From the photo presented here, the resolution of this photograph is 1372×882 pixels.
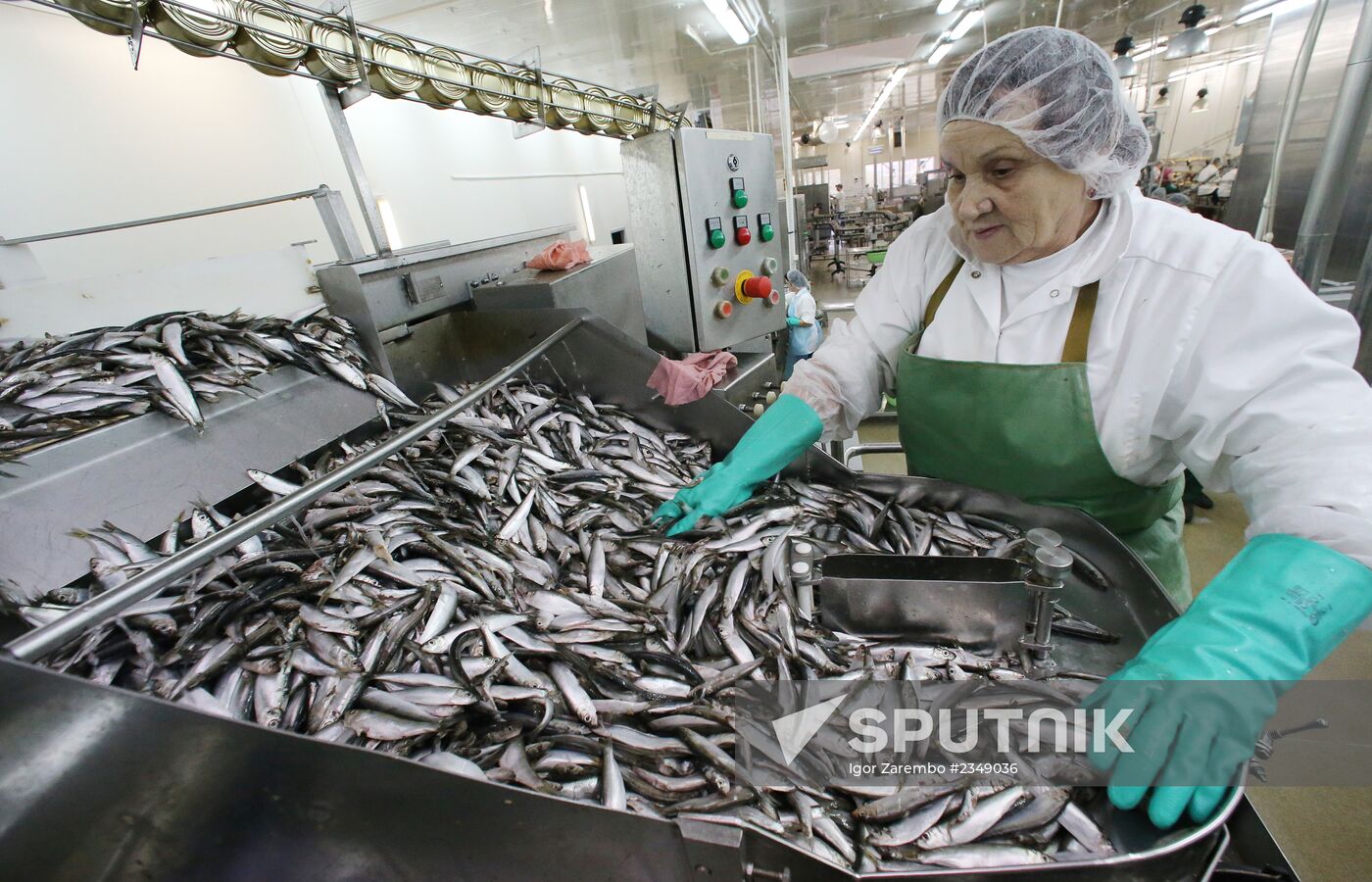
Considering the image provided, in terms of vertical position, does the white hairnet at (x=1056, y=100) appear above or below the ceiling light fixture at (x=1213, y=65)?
below

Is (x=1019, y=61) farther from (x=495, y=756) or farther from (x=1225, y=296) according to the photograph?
(x=495, y=756)

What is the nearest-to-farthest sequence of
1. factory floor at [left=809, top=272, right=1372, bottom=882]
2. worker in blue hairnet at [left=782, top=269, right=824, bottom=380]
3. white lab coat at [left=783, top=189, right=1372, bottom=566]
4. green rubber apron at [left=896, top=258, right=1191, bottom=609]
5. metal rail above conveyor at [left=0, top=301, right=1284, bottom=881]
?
metal rail above conveyor at [left=0, top=301, right=1284, bottom=881]
white lab coat at [left=783, top=189, right=1372, bottom=566]
green rubber apron at [left=896, top=258, right=1191, bottom=609]
factory floor at [left=809, top=272, right=1372, bottom=882]
worker in blue hairnet at [left=782, top=269, right=824, bottom=380]

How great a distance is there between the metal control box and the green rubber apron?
149cm

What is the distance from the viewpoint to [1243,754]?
1023 millimetres

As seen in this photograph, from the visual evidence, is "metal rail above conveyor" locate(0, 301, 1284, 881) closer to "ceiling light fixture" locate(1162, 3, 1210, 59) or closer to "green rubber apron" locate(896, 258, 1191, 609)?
"green rubber apron" locate(896, 258, 1191, 609)

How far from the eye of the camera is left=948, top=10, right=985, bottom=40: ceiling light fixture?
7912 mm

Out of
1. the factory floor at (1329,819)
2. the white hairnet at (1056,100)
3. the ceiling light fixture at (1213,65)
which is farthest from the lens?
the ceiling light fixture at (1213,65)

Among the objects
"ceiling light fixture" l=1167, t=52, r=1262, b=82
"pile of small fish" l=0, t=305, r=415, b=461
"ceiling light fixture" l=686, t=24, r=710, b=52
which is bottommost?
"pile of small fish" l=0, t=305, r=415, b=461

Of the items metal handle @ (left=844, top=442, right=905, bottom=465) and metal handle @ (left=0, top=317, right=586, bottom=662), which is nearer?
metal handle @ (left=0, top=317, right=586, bottom=662)

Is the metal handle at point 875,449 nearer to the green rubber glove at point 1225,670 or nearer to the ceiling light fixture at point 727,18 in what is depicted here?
the green rubber glove at point 1225,670

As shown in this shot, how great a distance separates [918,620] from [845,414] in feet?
→ 3.19

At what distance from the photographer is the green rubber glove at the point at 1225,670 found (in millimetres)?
1028

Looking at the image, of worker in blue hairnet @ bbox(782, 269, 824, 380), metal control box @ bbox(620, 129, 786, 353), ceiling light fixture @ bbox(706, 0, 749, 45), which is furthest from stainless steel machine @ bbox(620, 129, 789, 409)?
ceiling light fixture @ bbox(706, 0, 749, 45)

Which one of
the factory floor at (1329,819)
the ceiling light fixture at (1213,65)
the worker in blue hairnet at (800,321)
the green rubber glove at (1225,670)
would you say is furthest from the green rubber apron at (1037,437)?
the ceiling light fixture at (1213,65)
